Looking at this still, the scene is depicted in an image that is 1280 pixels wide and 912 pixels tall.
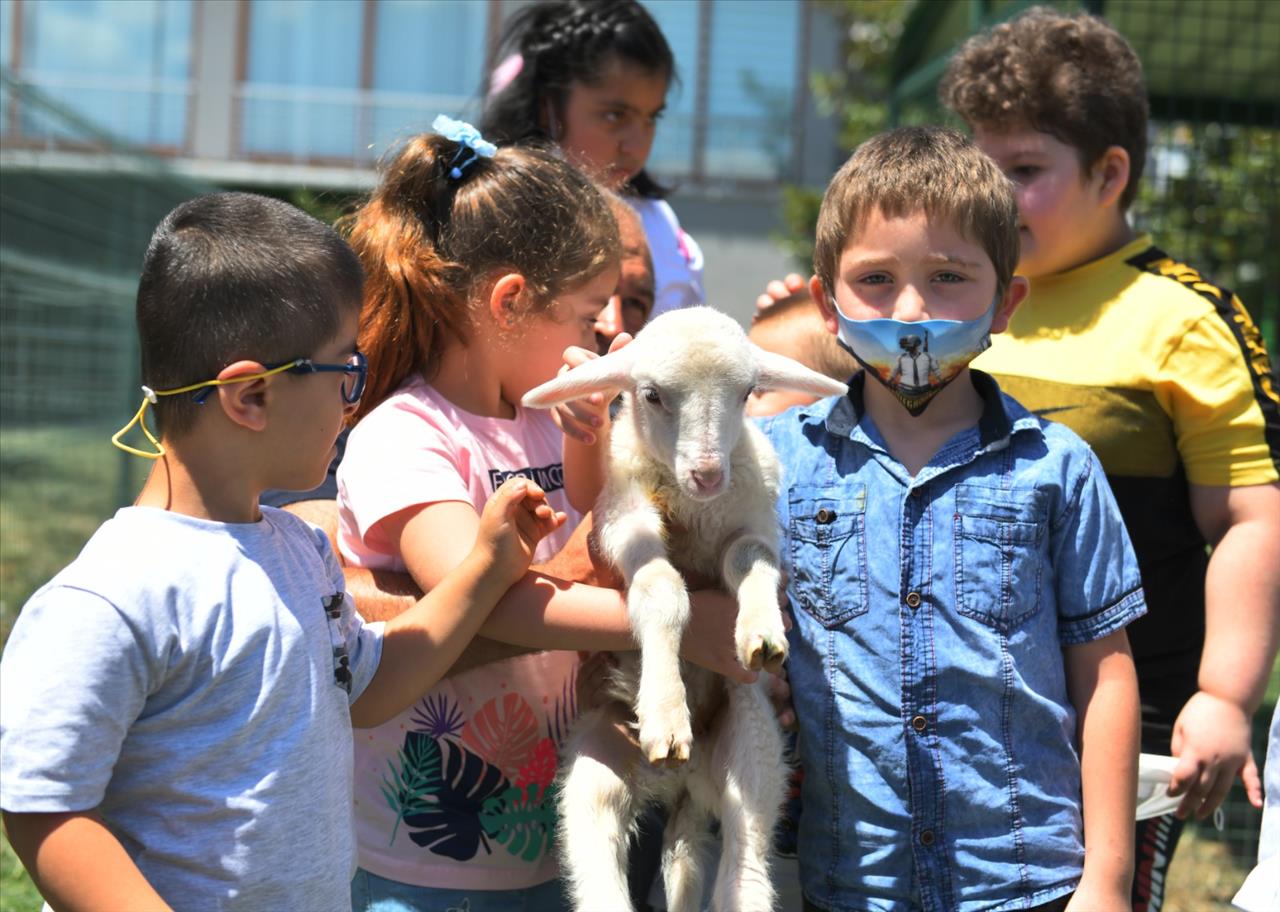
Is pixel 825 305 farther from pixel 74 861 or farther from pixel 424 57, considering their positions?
pixel 424 57

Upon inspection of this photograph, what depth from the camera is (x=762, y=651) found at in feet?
8.24

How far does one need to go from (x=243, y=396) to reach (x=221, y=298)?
0.56 ft

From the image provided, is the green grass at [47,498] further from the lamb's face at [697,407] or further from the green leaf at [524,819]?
the lamb's face at [697,407]

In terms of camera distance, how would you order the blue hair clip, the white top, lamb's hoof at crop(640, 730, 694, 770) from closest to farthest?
lamb's hoof at crop(640, 730, 694, 770) → the blue hair clip → the white top

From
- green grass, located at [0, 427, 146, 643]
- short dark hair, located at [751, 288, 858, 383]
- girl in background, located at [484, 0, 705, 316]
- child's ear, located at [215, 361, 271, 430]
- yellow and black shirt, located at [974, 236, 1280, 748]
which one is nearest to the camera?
child's ear, located at [215, 361, 271, 430]

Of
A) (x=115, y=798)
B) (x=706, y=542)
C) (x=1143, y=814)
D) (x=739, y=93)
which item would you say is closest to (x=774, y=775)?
(x=706, y=542)

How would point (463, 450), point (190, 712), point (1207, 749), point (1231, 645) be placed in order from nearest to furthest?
point (190, 712)
point (463, 450)
point (1207, 749)
point (1231, 645)

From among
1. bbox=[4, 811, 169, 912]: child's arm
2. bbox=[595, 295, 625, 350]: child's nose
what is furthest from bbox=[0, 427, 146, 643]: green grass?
bbox=[4, 811, 169, 912]: child's arm

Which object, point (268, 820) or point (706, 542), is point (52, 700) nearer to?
point (268, 820)

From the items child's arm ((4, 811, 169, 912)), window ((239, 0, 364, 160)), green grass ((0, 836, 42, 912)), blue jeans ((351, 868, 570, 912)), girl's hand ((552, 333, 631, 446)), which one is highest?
window ((239, 0, 364, 160))

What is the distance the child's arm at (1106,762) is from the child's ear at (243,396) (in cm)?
170

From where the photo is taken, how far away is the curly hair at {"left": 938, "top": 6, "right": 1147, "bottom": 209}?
363 cm

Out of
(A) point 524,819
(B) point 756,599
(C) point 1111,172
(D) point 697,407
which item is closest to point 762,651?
(B) point 756,599

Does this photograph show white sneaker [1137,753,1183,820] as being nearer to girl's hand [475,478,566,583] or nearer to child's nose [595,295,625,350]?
girl's hand [475,478,566,583]
